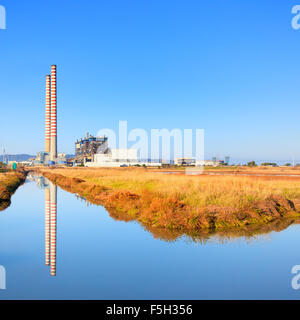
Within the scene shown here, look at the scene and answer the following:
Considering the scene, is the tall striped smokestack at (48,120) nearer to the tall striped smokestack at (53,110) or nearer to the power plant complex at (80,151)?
the power plant complex at (80,151)

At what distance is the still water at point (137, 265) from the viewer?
676 centimetres

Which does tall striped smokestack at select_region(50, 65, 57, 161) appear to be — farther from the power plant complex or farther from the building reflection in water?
the building reflection in water

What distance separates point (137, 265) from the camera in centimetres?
838

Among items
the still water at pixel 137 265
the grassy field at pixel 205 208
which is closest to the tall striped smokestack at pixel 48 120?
the grassy field at pixel 205 208

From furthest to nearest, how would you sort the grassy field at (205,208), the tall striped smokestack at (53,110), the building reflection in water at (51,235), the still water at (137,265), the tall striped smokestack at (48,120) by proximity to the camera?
1. the tall striped smokestack at (48,120)
2. the tall striped smokestack at (53,110)
3. the grassy field at (205,208)
4. the building reflection in water at (51,235)
5. the still water at (137,265)

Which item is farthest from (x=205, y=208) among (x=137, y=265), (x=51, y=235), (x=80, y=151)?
(x=80, y=151)

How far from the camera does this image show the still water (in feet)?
22.2

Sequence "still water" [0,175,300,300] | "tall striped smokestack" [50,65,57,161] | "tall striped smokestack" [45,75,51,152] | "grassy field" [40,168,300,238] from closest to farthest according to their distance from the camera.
→ 1. "still water" [0,175,300,300]
2. "grassy field" [40,168,300,238]
3. "tall striped smokestack" [50,65,57,161]
4. "tall striped smokestack" [45,75,51,152]

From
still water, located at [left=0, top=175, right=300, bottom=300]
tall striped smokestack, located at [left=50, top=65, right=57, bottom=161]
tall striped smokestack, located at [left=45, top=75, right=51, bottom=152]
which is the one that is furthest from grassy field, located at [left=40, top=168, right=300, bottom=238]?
tall striped smokestack, located at [left=45, top=75, right=51, bottom=152]

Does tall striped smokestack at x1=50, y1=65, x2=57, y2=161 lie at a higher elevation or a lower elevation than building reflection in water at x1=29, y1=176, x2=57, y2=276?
higher

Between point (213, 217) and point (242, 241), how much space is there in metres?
2.36

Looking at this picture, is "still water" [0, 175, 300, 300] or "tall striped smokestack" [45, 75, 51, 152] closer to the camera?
"still water" [0, 175, 300, 300]

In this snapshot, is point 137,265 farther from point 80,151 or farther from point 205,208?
point 80,151

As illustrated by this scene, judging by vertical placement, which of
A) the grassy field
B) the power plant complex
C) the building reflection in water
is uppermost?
the power plant complex
